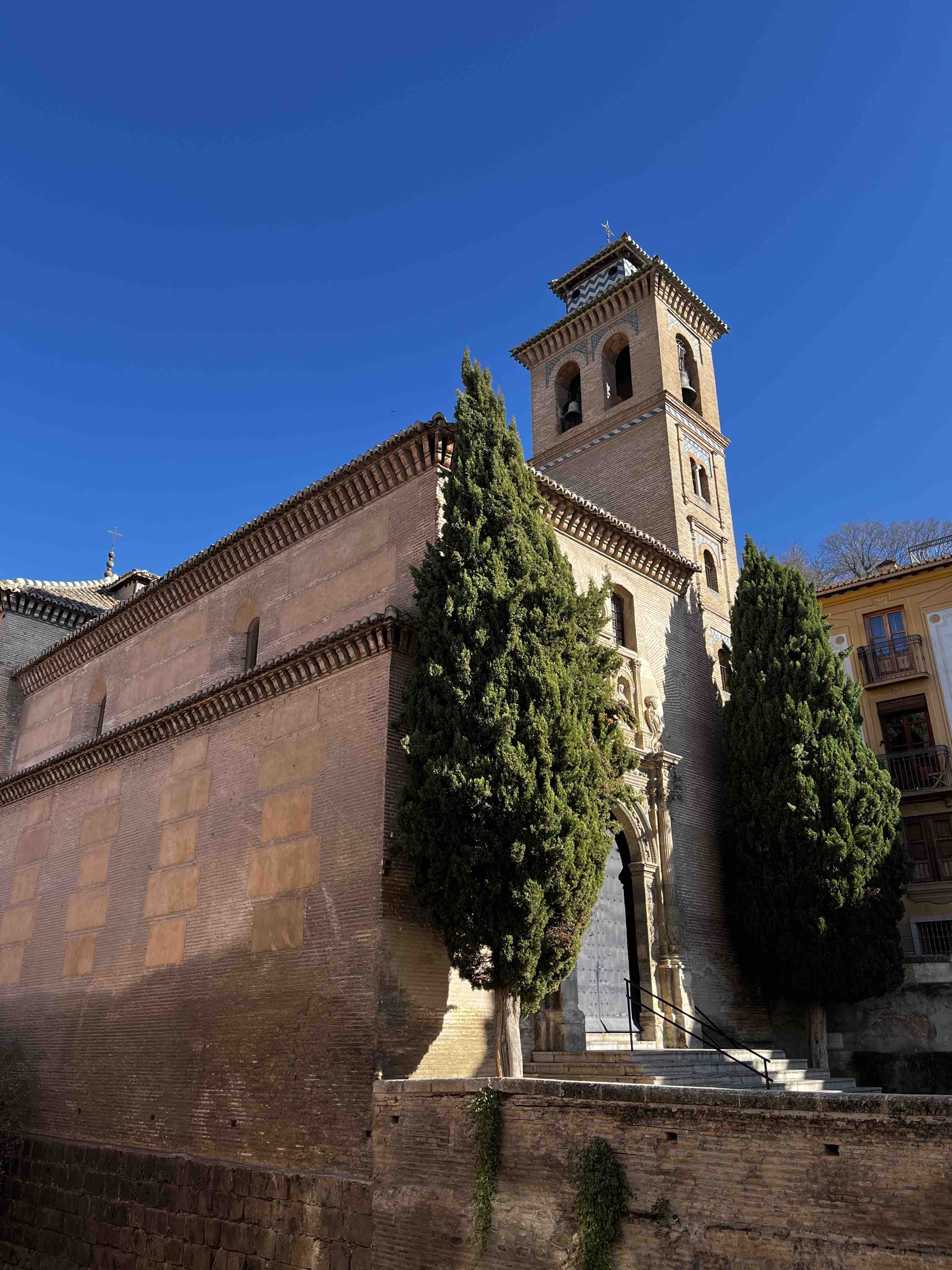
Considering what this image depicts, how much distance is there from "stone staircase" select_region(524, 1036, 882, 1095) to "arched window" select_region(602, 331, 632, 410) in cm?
1270

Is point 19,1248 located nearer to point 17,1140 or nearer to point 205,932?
point 17,1140

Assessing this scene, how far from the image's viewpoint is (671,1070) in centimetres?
1011

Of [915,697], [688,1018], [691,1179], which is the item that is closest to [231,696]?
[688,1018]

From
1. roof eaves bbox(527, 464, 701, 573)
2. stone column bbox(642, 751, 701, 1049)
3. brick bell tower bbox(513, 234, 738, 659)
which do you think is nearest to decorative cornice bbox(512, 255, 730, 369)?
brick bell tower bbox(513, 234, 738, 659)

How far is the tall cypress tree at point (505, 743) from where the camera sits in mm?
9156

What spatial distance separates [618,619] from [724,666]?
2.90 metres

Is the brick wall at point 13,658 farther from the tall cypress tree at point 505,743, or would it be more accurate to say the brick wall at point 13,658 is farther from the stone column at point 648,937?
the stone column at point 648,937

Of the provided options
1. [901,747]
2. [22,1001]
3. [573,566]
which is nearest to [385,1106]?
[573,566]

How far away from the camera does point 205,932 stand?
11.9 meters

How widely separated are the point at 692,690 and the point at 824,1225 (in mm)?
9731

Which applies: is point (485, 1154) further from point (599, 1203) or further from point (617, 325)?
point (617, 325)

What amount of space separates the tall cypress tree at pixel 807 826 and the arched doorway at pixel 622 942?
171cm

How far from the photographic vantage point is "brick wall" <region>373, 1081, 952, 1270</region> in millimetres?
5828

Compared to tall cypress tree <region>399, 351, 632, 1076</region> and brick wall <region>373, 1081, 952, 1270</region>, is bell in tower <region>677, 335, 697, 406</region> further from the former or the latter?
brick wall <region>373, 1081, 952, 1270</region>
